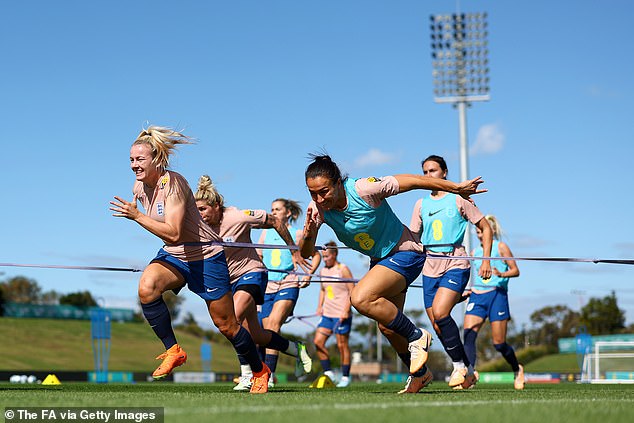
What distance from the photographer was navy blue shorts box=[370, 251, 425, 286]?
25.8 ft

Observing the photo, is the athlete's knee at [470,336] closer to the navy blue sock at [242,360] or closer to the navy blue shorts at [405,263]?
the navy blue sock at [242,360]

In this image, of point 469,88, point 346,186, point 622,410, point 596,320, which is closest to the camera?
point 622,410

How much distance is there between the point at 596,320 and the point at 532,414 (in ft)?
244

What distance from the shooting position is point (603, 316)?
248 feet

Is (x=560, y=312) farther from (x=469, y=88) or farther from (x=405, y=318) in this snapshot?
(x=405, y=318)

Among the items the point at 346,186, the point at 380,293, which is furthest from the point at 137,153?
the point at 380,293

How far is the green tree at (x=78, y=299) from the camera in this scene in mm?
95375

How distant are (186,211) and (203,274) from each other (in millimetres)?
587

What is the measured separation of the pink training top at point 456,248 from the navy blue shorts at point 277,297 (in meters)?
2.70

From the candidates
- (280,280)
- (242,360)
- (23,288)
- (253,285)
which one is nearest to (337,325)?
(280,280)

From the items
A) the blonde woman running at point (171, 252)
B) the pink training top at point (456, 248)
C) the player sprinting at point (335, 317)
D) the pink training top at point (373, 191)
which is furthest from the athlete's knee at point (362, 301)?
the player sprinting at point (335, 317)

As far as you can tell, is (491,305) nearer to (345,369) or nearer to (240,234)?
(345,369)

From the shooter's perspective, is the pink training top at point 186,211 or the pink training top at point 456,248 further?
the pink training top at point 456,248

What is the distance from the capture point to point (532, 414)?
16.2 feet
